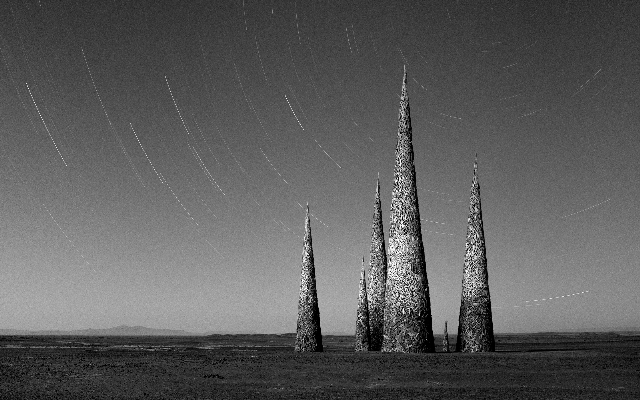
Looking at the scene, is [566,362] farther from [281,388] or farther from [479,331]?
[281,388]

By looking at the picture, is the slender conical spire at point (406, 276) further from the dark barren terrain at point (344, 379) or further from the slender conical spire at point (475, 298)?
the slender conical spire at point (475, 298)

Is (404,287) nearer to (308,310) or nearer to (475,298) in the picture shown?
(475,298)

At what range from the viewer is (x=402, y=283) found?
24000 mm

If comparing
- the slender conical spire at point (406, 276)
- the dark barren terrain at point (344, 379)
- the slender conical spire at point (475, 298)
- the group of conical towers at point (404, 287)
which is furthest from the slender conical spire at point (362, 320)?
the dark barren terrain at point (344, 379)

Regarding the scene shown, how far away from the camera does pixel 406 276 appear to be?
2398 cm

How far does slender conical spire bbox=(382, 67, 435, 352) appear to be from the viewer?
931 inches

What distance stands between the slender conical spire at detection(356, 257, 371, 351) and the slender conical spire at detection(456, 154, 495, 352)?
4.70 m

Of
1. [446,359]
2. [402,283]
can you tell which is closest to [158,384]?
[446,359]

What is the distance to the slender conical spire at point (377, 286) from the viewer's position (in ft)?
96.3

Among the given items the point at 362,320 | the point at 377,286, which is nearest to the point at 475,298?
the point at 377,286

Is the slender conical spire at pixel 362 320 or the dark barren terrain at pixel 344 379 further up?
the slender conical spire at pixel 362 320

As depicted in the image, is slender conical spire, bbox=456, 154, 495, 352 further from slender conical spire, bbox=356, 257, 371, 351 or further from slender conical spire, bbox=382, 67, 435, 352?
slender conical spire, bbox=356, 257, 371, 351

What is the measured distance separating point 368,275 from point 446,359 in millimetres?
9792

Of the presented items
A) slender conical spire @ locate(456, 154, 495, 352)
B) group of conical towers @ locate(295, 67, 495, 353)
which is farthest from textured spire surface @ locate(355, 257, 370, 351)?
slender conical spire @ locate(456, 154, 495, 352)
